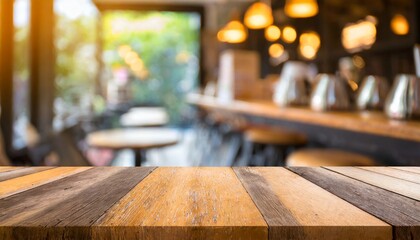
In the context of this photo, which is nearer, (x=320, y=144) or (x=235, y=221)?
(x=235, y=221)

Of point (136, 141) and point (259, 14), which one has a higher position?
point (259, 14)

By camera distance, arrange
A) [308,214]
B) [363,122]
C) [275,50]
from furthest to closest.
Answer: [275,50] → [363,122] → [308,214]

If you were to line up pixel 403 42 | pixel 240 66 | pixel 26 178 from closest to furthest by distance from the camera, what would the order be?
1. pixel 26 178
2. pixel 240 66
3. pixel 403 42

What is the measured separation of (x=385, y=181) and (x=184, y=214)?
450 mm

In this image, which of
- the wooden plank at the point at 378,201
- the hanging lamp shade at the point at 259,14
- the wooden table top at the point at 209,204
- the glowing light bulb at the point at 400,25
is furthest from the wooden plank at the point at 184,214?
the glowing light bulb at the point at 400,25

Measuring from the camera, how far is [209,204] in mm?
601

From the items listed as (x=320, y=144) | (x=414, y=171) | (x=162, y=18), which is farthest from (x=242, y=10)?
(x=414, y=171)

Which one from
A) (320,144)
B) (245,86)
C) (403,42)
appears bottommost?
(320,144)

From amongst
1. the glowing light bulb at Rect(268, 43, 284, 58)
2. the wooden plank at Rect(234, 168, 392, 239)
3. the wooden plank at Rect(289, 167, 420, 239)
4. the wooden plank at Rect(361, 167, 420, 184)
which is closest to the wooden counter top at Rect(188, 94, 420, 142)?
the wooden plank at Rect(361, 167, 420, 184)

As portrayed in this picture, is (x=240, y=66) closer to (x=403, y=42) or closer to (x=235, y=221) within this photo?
(x=403, y=42)

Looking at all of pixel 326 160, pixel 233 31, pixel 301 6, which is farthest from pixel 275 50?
pixel 326 160

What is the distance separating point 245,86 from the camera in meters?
4.06

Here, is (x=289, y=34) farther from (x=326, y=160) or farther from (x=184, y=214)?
(x=184, y=214)

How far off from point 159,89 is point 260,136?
29.4 ft
